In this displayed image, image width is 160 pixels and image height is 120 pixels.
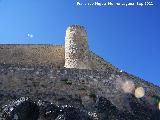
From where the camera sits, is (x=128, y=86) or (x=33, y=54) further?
(x=33, y=54)

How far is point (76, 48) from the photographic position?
4291 centimetres

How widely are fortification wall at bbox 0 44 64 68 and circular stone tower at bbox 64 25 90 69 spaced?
1.77 metres

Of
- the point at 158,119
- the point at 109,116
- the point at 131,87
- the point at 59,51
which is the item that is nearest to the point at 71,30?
the point at 59,51

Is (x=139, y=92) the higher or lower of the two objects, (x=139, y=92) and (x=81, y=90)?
the higher

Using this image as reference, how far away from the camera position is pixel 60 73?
30.4 meters

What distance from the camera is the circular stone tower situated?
138ft

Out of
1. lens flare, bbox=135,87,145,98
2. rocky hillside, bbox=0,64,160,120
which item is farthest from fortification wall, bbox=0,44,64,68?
rocky hillside, bbox=0,64,160,120

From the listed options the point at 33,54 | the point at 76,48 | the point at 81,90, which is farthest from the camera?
the point at 33,54

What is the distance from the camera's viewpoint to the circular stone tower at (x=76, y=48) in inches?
1651

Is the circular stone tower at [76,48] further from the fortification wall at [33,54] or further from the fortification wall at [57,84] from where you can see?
the fortification wall at [57,84]

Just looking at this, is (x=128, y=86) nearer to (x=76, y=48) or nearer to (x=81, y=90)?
(x=81, y=90)

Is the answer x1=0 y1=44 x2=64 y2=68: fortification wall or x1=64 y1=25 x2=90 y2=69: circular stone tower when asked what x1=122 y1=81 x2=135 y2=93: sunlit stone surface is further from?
x1=0 y1=44 x2=64 y2=68: fortification wall

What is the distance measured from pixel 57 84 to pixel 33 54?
16382 mm

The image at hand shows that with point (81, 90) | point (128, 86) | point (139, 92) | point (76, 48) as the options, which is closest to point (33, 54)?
point (76, 48)
